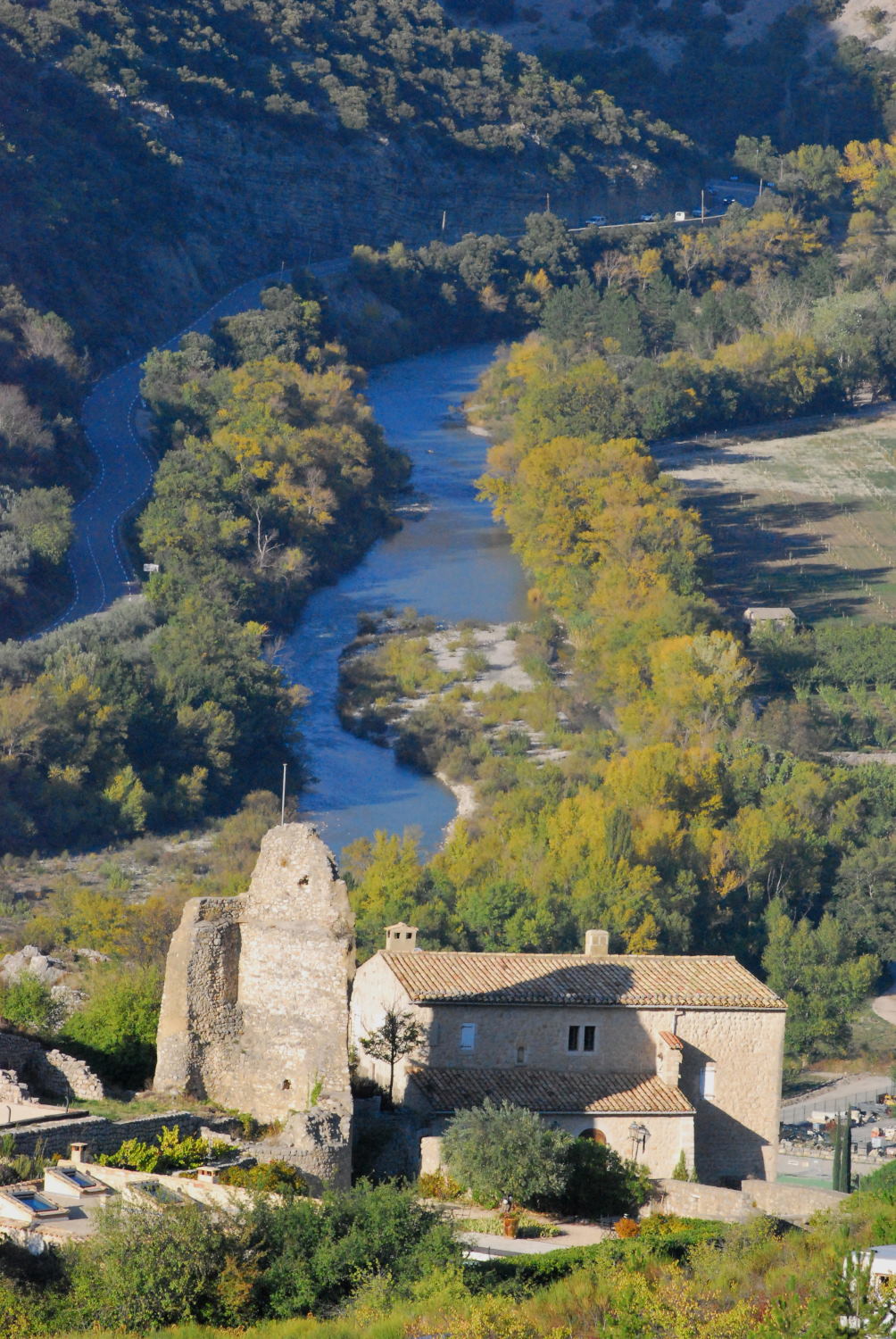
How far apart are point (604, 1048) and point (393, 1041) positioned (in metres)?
3.29

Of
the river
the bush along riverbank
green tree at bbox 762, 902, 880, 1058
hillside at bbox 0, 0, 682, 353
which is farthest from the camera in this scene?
hillside at bbox 0, 0, 682, 353

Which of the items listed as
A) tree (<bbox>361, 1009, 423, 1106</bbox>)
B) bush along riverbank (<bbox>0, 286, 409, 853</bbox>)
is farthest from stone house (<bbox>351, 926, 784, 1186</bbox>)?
bush along riverbank (<bbox>0, 286, 409, 853</bbox>)

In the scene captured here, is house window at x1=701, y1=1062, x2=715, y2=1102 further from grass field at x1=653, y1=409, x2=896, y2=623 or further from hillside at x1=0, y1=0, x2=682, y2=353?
hillside at x1=0, y1=0, x2=682, y2=353

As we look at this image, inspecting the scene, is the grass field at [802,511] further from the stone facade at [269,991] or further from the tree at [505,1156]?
the stone facade at [269,991]

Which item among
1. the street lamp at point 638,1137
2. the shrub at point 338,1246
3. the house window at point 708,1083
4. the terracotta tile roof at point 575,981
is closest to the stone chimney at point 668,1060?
the house window at point 708,1083

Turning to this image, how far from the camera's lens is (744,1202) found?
30562 mm

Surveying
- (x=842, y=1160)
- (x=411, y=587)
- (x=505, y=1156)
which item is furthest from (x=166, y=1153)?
(x=411, y=587)

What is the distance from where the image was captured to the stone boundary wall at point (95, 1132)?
27344 millimetres

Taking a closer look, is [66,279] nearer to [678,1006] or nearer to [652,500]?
[652,500]

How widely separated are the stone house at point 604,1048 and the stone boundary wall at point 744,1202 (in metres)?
2.04

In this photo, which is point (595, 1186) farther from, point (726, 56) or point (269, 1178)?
point (726, 56)

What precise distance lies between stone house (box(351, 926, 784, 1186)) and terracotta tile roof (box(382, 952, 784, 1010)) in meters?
0.03

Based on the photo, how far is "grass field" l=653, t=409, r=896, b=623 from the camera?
8931 cm

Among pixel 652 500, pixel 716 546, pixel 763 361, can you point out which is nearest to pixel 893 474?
pixel 763 361
